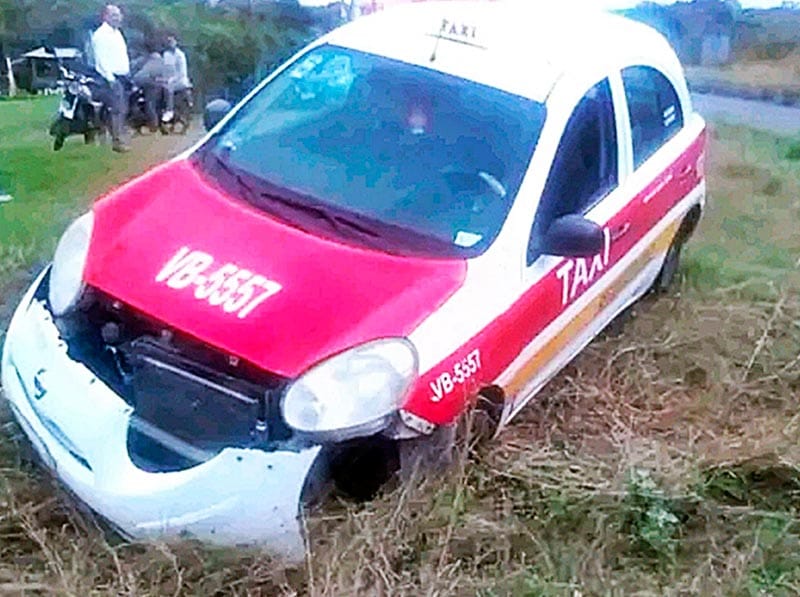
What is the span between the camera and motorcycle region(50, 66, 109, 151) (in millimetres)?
6348

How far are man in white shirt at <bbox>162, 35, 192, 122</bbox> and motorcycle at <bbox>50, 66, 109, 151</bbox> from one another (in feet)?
1.01

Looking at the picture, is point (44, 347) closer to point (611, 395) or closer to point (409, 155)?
point (409, 155)

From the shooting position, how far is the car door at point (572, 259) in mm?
4641

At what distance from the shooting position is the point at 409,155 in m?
4.81

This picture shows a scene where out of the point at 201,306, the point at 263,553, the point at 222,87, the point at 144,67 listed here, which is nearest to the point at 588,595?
the point at 263,553

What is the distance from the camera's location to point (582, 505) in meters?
4.35

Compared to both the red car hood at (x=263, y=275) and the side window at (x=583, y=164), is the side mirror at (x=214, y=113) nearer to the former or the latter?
the red car hood at (x=263, y=275)

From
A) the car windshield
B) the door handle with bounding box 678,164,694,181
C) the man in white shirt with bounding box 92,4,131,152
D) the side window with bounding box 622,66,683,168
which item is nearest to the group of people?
the man in white shirt with bounding box 92,4,131,152

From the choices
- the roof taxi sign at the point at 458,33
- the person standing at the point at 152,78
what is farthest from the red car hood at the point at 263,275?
the person standing at the point at 152,78

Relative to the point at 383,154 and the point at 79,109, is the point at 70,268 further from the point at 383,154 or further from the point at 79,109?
the point at 79,109

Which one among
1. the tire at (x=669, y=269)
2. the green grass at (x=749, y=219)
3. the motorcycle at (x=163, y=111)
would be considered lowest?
the green grass at (x=749, y=219)

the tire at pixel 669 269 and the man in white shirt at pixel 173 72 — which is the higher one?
the man in white shirt at pixel 173 72

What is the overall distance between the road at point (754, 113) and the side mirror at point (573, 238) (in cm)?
267

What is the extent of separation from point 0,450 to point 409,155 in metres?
1.73
